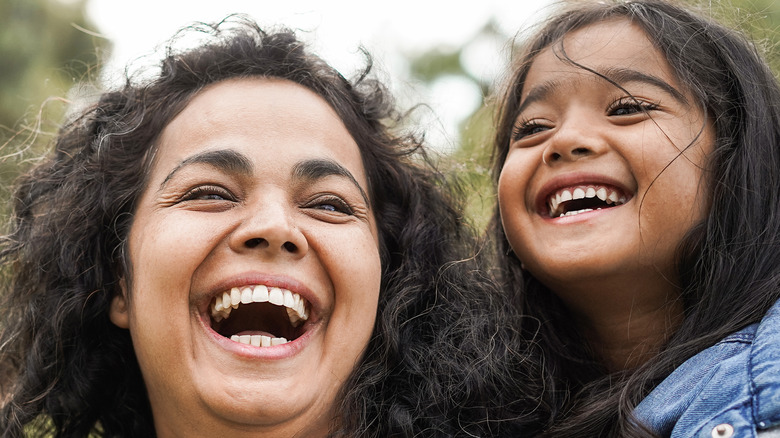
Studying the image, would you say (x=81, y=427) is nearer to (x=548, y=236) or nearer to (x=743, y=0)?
(x=548, y=236)

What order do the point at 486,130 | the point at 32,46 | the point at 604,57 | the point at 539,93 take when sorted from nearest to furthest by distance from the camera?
1. the point at 604,57
2. the point at 539,93
3. the point at 486,130
4. the point at 32,46

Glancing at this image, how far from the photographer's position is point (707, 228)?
285cm

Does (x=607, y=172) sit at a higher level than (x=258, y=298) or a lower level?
higher

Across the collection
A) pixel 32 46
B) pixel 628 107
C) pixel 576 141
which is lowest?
pixel 576 141

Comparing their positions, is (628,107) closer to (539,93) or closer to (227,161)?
(539,93)

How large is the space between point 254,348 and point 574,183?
1227mm

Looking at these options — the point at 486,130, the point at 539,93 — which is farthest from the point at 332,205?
the point at 486,130

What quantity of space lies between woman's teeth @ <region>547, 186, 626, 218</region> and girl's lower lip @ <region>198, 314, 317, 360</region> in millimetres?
1013

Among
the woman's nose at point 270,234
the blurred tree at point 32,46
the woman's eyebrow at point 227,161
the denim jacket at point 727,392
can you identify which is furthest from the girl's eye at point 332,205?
the blurred tree at point 32,46

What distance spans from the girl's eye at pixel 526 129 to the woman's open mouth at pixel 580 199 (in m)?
0.28

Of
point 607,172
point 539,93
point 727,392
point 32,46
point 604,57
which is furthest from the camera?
point 32,46

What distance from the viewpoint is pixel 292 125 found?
9.48 ft

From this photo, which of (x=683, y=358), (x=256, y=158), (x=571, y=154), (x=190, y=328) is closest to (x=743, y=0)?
(x=571, y=154)

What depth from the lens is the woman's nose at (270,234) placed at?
2.62 m
